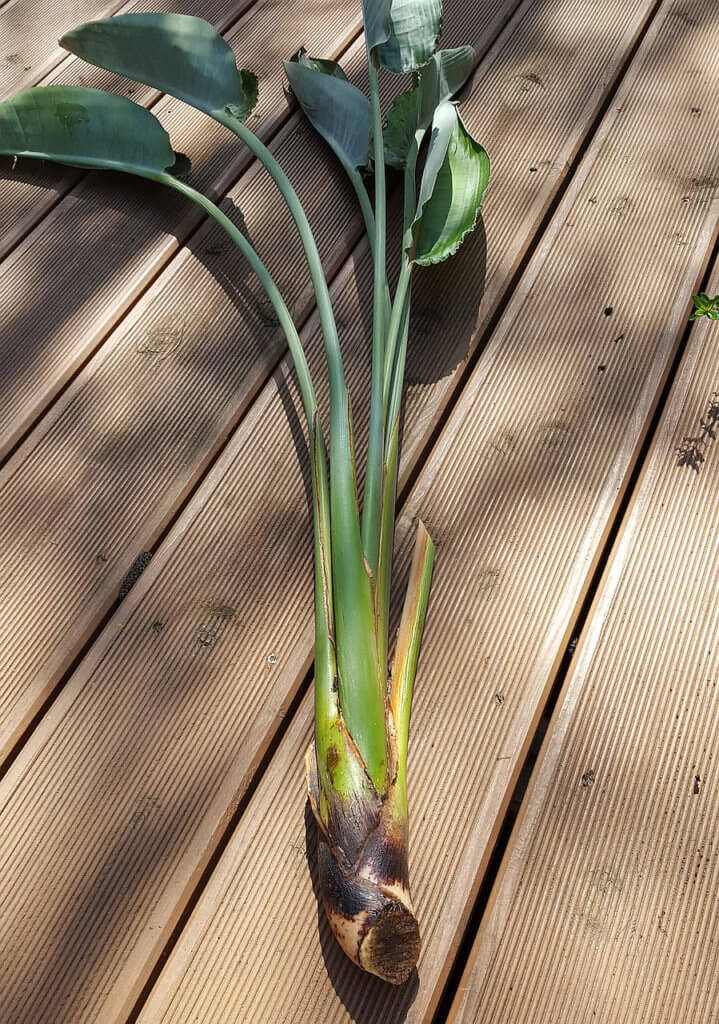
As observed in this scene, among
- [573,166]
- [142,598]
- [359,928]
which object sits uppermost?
[573,166]

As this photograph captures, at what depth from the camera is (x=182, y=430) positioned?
106cm

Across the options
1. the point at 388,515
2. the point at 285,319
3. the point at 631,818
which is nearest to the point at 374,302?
the point at 285,319

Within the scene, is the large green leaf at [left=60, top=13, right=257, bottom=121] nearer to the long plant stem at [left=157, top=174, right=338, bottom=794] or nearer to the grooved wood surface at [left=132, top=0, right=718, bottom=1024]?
the long plant stem at [left=157, top=174, right=338, bottom=794]

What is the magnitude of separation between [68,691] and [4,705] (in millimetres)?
68

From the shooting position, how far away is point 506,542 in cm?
97

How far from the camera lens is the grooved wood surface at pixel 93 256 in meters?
1.10

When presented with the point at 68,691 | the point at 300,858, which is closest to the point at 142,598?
the point at 68,691

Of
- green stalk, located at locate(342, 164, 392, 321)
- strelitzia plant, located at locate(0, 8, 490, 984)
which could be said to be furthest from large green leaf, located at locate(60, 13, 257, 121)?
green stalk, located at locate(342, 164, 392, 321)

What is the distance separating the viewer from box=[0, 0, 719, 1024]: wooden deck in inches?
30.0

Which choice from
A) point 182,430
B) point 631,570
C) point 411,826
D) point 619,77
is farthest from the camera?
Answer: point 619,77

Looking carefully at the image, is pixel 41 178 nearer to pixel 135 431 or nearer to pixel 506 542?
pixel 135 431

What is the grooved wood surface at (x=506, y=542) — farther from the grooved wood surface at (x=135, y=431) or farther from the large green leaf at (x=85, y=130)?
the large green leaf at (x=85, y=130)

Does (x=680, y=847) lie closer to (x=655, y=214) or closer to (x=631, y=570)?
(x=631, y=570)

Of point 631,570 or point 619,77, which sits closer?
point 631,570
